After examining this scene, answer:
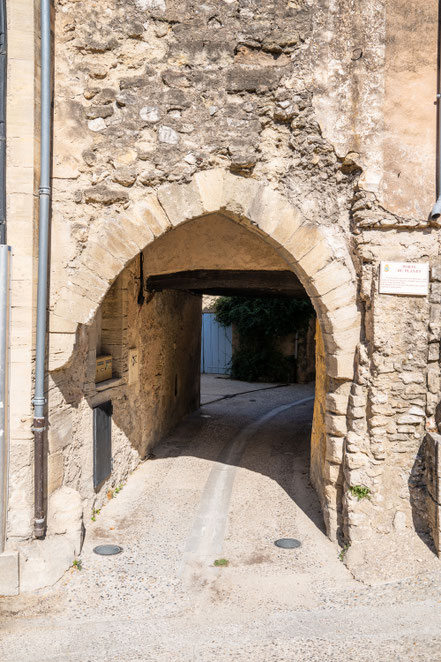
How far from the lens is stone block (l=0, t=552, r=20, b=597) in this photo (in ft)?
12.5

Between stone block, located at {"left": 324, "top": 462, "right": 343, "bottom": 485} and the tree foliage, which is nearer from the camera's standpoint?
stone block, located at {"left": 324, "top": 462, "right": 343, "bottom": 485}

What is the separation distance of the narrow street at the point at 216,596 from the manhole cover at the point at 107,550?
6 cm

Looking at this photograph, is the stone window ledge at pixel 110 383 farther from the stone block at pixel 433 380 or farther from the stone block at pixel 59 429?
the stone block at pixel 433 380

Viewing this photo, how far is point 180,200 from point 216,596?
3.14 m

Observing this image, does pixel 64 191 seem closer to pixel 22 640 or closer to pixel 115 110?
pixel 115 110

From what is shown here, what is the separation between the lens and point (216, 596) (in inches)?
152

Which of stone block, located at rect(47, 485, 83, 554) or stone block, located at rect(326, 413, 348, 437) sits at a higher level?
stone block, located at rect(326, 413, 348, 437)

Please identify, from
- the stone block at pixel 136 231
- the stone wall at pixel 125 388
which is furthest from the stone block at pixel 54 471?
the stone block at pixel 136 231

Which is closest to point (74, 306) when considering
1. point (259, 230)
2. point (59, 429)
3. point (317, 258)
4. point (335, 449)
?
point (59, 429)

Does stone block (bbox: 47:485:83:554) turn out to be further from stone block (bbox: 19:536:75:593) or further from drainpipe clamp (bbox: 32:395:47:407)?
drainpipe clamp (bbox: 32:395:47:407)

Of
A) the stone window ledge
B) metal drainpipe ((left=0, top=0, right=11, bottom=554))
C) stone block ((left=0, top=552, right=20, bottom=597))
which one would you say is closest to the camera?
stone block ((left=0, top=552, right=20, bottom=597))

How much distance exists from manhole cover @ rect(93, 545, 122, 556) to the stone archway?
1.79m

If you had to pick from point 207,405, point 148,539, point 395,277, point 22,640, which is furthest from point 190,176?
point 207,405

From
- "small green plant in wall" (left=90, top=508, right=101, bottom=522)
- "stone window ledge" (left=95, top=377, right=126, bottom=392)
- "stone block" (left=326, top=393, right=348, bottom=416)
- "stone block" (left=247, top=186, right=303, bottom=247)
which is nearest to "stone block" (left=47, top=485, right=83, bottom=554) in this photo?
"small green plant in wall" (left=90, top=508, right=101, bottom=522)
